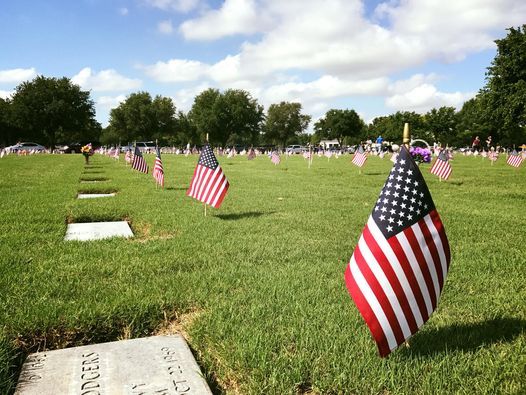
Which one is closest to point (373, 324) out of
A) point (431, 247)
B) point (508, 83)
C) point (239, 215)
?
point (431, 247)

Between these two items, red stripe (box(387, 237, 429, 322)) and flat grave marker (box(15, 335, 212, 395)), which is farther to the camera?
red stripe (box(387, 237, 429, 322))

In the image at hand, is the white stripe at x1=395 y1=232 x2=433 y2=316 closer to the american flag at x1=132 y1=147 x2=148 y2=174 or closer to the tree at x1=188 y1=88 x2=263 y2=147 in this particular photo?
the american flag at x1=132 y1=147 x2=148 y2=174

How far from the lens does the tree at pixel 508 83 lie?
861 inches

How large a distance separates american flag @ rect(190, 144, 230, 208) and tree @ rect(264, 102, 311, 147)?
105885 millimetres

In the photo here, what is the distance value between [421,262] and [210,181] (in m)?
5.70

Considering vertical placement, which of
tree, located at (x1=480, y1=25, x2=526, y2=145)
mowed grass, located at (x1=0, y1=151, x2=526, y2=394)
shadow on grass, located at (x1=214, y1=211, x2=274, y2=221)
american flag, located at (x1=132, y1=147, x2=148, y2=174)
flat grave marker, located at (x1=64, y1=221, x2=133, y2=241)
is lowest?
flat grave marker, located at (x1=64, y1=221, x2=133, y2=241)

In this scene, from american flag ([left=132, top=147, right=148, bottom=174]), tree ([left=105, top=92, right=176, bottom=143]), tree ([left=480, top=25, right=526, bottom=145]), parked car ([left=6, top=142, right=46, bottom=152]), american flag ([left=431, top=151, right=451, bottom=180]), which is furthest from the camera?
tree ([left=105, top=92, right=176, bottom=143])

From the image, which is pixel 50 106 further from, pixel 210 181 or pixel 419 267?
pixel 419 267

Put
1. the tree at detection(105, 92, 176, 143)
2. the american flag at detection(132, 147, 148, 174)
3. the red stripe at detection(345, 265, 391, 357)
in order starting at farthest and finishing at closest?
the tree at detection(105, 92, 176, 143), the american flag at detection(132, 147, 148, 174), the red stripe at detection(345, 265, 391, 357)

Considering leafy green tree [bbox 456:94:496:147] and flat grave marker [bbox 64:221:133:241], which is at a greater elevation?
leafy green tree [bbox 456:94:496:147]

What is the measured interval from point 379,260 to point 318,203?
814cm

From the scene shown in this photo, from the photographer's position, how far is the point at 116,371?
109 inches

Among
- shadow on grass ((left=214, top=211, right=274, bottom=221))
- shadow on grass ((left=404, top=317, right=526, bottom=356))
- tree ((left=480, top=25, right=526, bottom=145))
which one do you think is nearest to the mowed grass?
shadow on grass ((left=404, top=317, right=526, bottom=356))

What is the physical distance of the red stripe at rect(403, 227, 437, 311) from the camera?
289cm
